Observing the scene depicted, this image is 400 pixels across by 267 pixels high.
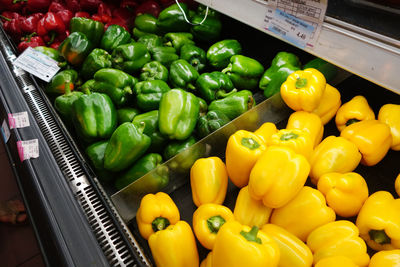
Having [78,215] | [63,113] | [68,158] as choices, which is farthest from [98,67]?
[78,215]

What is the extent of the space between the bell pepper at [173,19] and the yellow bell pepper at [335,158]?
4.73 feet

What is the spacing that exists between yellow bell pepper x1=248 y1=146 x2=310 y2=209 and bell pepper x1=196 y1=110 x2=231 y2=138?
17.4 inches

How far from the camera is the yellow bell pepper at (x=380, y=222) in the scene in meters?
0.95

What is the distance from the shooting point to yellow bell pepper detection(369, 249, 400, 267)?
32.2 inches

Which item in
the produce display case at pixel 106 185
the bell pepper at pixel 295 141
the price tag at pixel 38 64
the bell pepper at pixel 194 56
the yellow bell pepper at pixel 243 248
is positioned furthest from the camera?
the bell pepper at pixel 194 56

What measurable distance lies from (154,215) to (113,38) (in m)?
1.36

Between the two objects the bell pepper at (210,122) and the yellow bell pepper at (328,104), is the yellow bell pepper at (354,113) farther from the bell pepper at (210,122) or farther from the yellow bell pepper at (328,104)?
the bell pepper at (210,122)

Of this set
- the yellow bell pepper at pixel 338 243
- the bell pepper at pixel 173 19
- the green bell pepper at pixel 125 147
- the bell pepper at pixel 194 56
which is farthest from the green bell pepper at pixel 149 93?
Answer: the yellow bell pepper at pixel 338 243

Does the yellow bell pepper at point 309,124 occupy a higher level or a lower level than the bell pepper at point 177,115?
higher

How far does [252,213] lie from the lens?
3.56 ft

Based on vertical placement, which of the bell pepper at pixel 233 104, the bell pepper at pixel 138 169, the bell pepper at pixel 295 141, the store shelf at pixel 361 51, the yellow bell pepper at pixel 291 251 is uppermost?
the store shelf at pixel 361 51

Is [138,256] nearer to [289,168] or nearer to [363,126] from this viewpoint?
[289,168]

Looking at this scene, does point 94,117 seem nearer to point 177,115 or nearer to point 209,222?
point 177,115

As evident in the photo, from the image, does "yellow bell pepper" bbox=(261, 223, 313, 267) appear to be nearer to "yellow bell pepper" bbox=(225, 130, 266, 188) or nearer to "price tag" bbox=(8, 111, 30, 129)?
"yellow bell pepper" bbox=(225, 130, 266, 188)
